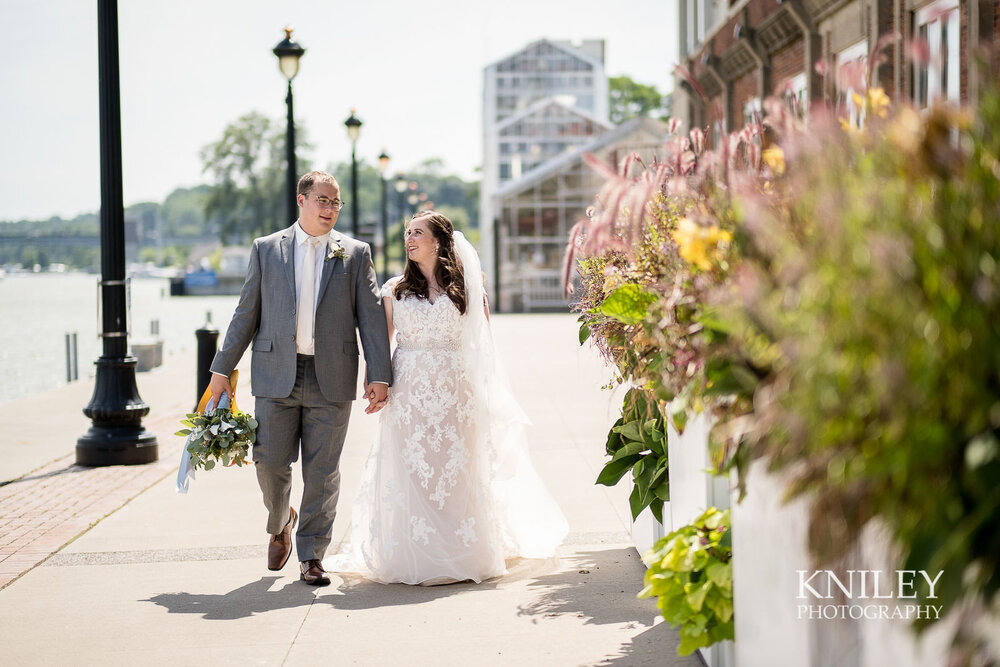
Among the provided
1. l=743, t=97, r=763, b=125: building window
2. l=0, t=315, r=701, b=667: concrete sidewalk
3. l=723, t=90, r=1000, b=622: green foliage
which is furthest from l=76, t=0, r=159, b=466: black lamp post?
l=723, t=90, r=1000, b=622: green foliage

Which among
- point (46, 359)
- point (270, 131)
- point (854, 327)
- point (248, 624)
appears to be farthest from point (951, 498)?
point (270, 131)

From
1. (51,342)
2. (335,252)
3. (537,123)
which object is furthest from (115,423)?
(537,123)

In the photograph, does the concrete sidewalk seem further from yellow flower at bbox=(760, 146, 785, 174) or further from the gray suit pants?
yellow flower at bbox=(760, 146, 785, 174)

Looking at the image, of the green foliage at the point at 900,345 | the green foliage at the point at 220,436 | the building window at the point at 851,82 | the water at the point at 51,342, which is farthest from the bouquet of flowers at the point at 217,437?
the water at the point at 51,342

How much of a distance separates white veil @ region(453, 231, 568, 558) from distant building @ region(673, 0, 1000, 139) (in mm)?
1803

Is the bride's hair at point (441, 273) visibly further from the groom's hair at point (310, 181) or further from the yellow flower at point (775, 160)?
the yellow flower at point (775, 160)

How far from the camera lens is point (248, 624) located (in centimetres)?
520

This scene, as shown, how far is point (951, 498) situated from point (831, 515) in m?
0.23

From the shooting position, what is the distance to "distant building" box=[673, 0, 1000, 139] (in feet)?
31.6

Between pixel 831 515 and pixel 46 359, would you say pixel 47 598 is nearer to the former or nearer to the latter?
pixel 831 515

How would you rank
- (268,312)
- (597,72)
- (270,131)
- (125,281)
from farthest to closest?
(270,131) < (597,72) < (125,281) < (268,312)

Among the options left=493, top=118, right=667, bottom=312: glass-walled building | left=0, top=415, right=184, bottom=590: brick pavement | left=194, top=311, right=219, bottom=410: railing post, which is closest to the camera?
left=0, top=415, right=184, bottom=590: brick pavement

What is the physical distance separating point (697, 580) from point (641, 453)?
6.10 feet

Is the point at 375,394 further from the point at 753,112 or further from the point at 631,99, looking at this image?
the point at 631,99
